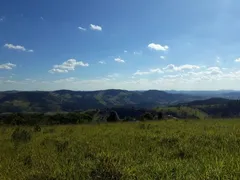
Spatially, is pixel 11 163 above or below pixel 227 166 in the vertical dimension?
below

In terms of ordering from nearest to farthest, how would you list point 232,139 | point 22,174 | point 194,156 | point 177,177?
point 177,177
point 22,174
point 194,156
point 232,139

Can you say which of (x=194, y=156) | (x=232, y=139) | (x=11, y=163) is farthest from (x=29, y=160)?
(x=232, y=139)

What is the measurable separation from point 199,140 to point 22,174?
Answer: 9.17 metres

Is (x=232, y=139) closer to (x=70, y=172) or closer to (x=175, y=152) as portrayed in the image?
(x=175, y=152)

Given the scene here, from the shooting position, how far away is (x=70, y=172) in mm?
8242

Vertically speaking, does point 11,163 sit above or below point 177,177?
below

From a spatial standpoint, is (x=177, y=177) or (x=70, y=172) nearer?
Answer: (x=177, y=177)

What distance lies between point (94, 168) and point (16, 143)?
10.9m

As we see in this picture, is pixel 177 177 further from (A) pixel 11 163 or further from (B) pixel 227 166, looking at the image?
(A) pixel 11 163

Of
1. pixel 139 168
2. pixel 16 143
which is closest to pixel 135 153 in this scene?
pixel 139 168

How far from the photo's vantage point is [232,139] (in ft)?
46.6

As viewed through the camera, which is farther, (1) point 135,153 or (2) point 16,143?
(2) point 16,143

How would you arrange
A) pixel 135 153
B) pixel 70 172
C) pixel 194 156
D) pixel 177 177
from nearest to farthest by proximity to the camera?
pixel 177 177, pixel 70 172, pixel 194 156, pixel 135 153

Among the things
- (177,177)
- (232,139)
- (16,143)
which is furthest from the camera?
(16,143)
